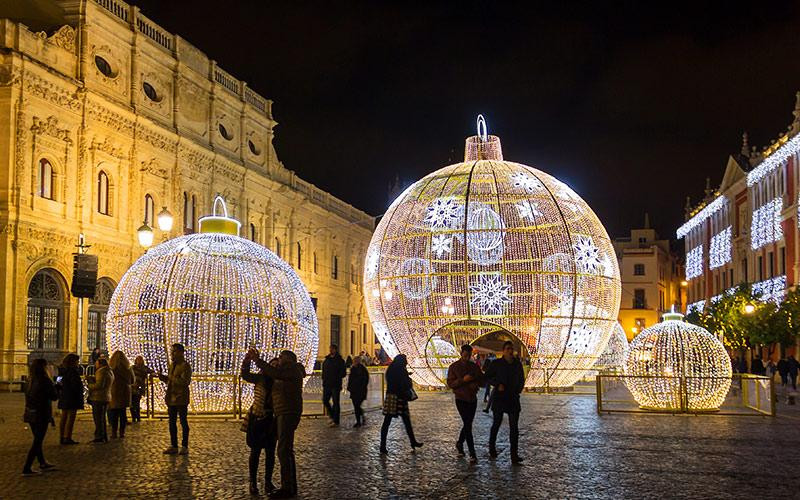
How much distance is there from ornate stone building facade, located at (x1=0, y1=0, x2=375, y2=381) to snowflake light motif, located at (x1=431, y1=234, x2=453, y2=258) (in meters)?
11.3

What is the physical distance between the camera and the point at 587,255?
865 inches

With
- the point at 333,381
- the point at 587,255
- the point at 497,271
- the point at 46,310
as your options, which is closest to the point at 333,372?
the point at 333,381

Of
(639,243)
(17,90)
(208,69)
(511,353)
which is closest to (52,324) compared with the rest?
(17,90)

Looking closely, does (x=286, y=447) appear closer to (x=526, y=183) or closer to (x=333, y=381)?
(x=333, y=381)

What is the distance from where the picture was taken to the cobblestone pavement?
9492 millimetres

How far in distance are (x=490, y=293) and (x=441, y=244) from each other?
1.63m

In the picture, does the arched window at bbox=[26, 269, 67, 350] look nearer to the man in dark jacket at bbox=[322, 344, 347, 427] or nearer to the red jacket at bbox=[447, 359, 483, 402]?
the man in dark jacket at bbox=[322, 344, 347, 427]

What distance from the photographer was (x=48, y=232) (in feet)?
94.8

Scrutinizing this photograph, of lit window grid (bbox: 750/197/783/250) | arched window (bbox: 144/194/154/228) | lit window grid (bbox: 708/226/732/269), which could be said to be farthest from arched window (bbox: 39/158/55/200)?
lit window grid (bbox: 708/226/732/269)

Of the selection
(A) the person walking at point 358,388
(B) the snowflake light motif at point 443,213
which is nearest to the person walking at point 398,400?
(A) the person walking at point 358,388

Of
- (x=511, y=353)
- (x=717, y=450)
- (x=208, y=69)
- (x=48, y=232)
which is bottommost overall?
(x=717, y=450)

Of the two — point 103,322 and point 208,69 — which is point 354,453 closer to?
point 103,322

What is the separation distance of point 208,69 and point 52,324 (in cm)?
1589

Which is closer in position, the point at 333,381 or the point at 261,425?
the point at 261,425
